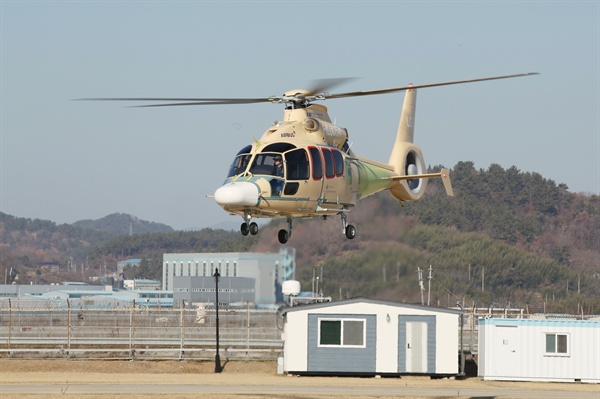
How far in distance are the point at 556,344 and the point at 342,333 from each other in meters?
9.25

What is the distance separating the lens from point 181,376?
1784 inches

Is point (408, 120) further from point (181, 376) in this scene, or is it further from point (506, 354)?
point (181, 376)

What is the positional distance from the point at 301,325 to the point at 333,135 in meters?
15.2

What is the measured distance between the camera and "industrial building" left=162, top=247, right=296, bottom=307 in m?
56.8

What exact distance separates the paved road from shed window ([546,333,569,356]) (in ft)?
16.6

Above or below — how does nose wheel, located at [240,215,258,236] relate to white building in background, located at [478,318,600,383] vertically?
above

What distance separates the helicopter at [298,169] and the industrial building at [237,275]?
18.6 meters

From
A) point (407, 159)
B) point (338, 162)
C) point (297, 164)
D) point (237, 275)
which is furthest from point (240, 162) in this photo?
point (237, 275)

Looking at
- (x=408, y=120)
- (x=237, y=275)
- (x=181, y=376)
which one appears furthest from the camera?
(x=237, y=275)

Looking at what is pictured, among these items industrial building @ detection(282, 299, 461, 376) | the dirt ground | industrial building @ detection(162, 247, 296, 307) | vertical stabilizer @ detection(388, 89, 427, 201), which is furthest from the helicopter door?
industrial building @ detection(162, 247, 296, 307)

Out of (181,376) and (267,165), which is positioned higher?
(267,165)

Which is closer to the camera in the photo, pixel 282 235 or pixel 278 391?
pixel 282 235

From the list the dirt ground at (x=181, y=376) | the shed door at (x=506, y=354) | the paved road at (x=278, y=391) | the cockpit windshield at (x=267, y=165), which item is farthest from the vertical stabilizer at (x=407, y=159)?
the shed door at (x=506, y=354)

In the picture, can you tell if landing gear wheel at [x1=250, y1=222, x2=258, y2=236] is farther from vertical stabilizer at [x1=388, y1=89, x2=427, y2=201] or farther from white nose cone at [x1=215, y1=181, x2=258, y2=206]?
vertical stabilizer at [x1=388, y1=89, x2=427, y2=201]
